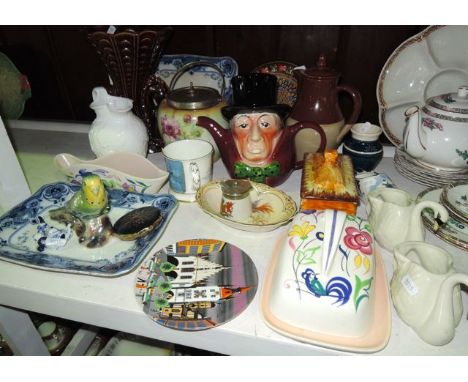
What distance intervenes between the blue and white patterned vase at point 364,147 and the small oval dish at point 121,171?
0.42m

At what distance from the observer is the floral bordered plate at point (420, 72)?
76 cm

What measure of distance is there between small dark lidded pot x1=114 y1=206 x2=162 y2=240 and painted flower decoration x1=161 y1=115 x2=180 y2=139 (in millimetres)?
205

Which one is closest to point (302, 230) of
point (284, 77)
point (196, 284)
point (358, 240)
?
point (358, 240)

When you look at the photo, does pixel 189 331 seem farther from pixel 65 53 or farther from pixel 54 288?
pixel 65 53

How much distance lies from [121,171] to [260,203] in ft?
1.01

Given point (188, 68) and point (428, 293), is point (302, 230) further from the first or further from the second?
point (188, 68)

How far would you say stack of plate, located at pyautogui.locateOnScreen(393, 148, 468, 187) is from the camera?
72 cm

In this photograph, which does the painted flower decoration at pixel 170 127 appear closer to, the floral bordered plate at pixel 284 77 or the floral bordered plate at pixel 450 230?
the floral bordered plate at pixel 284 77

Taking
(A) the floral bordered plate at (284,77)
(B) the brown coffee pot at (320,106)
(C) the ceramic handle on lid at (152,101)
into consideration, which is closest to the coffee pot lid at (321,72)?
(B) the brown coffee pot at (320,106)

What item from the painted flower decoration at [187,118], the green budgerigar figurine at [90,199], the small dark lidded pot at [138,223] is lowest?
the small dark lidded pot at [138,223]

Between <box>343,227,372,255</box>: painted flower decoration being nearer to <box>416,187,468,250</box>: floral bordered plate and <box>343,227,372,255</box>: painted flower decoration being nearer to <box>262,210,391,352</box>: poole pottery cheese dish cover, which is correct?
<box>262,210,391,352</box>: poole pottery cheese dish cover

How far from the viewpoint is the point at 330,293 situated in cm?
44
